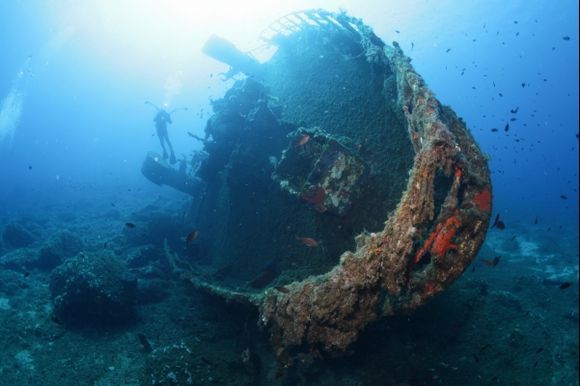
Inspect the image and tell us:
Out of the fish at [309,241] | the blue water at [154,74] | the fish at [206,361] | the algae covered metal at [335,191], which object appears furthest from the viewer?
the blue water at [154,74]

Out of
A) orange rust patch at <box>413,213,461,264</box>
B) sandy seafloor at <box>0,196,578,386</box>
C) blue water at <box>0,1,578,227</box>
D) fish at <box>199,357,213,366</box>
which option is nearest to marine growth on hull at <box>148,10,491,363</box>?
orange rust patch at <box>413,213,461,264</box>

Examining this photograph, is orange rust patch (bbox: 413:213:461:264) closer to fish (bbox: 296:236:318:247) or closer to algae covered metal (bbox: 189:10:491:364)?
algae covered metal (bbox: 189:10:491:364)

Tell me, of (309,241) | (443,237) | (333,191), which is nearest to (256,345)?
(309,241)

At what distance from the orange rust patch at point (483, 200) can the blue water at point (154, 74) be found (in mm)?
5013

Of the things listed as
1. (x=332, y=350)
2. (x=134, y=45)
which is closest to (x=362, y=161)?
(x=332, y=350)

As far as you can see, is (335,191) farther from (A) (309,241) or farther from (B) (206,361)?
(B) (206,361)

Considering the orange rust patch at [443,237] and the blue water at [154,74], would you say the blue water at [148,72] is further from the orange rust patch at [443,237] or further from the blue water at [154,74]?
the orange rust patch at [443,237]

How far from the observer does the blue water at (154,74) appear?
119 feet

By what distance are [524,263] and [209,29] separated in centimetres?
7443

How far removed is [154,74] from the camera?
12200 centimetres

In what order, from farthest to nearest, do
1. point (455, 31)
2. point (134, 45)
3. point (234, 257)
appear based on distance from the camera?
point (134, 45) → point (455, 31) → point (234, 257)

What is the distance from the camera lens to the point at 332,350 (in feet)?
14.3

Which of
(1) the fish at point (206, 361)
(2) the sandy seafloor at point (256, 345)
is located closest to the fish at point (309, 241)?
(2) the sandy seafloor at point (256, 345)

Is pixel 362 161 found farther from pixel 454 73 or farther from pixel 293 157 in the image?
pixel 454 73
